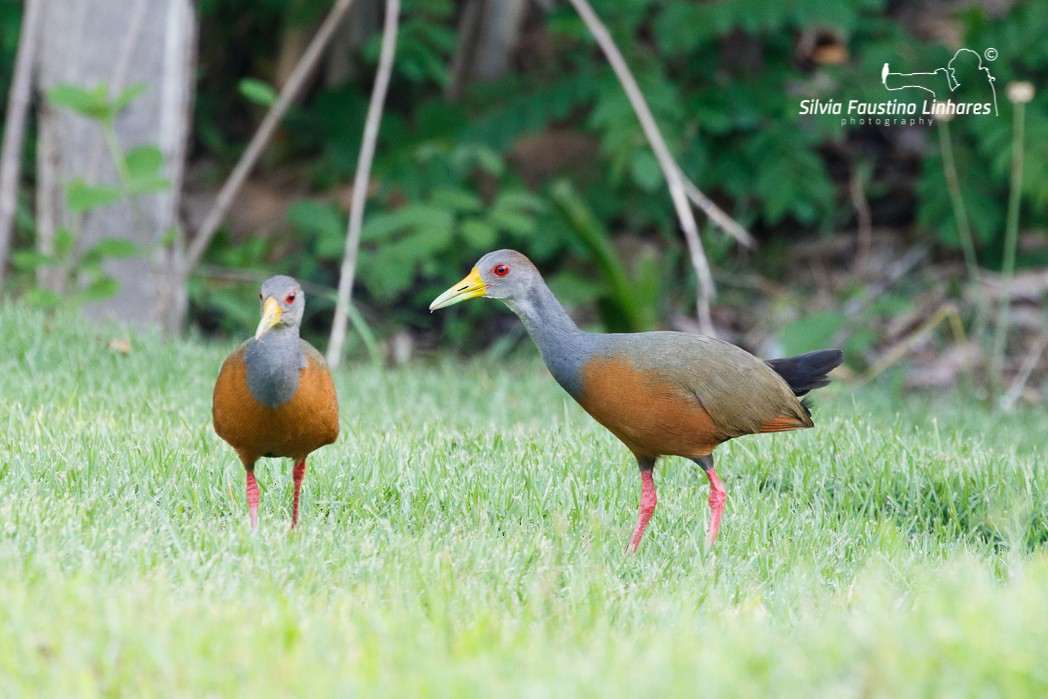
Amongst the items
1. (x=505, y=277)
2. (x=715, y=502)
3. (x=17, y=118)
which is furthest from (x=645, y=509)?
(x=17, y=118)

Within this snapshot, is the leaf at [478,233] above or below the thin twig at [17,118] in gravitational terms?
below

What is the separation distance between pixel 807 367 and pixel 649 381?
0.89 meters

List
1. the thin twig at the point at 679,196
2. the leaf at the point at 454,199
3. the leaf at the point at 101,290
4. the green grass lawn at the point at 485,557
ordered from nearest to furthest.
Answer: the green grass lawn at the point at 485,557 → the thin twig at the point at 679,196 → the leaf at the point at 101,290 → the leaf at the point at 454,199

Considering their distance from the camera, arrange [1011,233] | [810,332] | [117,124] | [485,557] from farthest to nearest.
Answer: [810,332] → [117,124] → [1011,233] → [485,557]

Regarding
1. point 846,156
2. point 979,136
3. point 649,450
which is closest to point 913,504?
point 649,450

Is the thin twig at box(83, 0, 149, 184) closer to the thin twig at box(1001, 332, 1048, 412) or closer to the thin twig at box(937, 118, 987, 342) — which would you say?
the thin twig at box(937, 118, 987, 342)

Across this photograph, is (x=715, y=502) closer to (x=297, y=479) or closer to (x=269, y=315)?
(x=297, y=479)

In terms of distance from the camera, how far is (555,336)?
4.36 m

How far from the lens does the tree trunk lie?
27.6 ft

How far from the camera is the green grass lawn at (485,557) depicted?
2.67 metres

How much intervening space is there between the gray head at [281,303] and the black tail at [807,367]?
185 centimetres

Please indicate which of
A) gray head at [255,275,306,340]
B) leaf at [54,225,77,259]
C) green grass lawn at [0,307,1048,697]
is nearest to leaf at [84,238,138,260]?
leaf at [54,225,77,259]

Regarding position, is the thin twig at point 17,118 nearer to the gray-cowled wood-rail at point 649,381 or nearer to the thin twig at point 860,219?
the gray-cowled wood-rail at point 649,381
